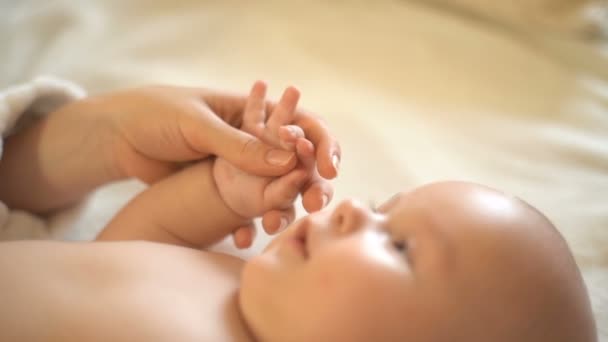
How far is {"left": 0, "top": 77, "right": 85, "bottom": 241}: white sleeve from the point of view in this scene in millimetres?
911

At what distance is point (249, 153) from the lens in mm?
794

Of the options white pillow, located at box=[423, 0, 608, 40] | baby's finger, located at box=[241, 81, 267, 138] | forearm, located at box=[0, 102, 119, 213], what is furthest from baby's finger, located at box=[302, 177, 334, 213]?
white pillow, located at box=[423, 0, 608, 40]

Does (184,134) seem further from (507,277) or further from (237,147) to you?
(507,277)

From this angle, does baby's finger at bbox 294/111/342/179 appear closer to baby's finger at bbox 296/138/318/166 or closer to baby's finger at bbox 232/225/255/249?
baby's finger at bbox 296/138/318/166

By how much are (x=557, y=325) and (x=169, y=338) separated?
0.42 meters

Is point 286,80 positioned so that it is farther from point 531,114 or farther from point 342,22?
point 531,114

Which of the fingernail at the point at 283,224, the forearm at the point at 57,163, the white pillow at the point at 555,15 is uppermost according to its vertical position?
the white pillow at the point at 555,15

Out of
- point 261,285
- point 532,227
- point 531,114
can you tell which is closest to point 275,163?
point 261,285

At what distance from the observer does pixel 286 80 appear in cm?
126

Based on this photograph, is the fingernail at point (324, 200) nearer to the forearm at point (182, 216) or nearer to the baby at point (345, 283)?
the baby at point (345, 283)

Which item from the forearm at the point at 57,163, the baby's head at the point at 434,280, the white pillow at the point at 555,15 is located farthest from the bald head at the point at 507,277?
the white pillow at the point at 555,15

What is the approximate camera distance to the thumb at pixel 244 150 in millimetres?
772

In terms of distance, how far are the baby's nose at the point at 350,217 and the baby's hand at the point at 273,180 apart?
0.09m

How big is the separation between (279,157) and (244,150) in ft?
0.19
